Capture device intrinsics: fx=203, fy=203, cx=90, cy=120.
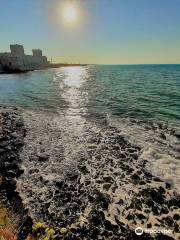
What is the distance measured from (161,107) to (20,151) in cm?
1550

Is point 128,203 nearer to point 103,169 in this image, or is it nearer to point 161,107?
point 103,169

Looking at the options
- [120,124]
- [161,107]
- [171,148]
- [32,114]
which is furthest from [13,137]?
[161,107]

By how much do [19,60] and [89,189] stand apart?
140 m

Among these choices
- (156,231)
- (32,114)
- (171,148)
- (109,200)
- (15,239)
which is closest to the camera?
(15,239)

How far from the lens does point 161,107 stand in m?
21.6

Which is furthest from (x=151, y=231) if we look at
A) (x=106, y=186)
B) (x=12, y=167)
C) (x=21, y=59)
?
(x=21, y=59)

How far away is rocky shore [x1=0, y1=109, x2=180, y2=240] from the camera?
6797mm

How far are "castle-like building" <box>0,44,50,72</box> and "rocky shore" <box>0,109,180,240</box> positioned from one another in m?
111

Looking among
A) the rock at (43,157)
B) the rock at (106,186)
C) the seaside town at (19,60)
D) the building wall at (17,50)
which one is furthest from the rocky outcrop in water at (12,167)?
the building wall at (17,50)

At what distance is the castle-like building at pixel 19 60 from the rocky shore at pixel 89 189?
111 meters

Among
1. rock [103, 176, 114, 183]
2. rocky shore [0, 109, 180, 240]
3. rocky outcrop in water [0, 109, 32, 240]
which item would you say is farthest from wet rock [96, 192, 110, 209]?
rocky outcrop in water [0, 109, 32, 240]

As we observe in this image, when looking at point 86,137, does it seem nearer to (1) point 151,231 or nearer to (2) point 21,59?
(1) point 151,231

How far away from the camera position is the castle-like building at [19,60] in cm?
11901

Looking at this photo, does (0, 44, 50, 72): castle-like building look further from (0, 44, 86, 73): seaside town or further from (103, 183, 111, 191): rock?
(103, 183, 111, 191): rock
